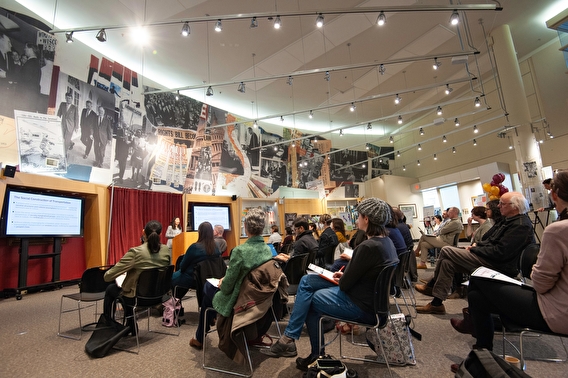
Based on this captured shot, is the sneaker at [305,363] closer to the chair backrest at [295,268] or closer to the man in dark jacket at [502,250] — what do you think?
the chair backrest at [295,268]

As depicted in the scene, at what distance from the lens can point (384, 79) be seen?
32.2ft

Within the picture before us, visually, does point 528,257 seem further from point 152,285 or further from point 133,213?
point 133,213

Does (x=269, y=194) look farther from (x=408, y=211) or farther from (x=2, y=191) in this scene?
(x=2, y=191)

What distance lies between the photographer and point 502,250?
2670 millimetres

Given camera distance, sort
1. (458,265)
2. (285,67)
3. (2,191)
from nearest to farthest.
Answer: (458,265), (2,191), (285,67)

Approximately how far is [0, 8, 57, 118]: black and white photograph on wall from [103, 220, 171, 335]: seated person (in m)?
4.85

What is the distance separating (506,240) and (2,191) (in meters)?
7.29

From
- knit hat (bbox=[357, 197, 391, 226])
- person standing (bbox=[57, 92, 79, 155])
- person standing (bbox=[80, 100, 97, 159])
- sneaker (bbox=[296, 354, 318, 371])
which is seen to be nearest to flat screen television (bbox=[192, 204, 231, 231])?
person standing (bbox=[80, 100, 97, 159])

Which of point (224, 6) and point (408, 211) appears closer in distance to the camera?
point (224, 6)

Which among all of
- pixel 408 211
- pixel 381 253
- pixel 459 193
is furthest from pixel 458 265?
pixel 408 211

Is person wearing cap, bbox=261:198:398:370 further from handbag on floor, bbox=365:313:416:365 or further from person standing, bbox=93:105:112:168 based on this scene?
person standing, bbox=93:105:112:168

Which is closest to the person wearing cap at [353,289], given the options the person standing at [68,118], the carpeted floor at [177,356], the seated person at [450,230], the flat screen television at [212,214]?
the carpeted floor at [177,356]

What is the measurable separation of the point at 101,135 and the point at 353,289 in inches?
287

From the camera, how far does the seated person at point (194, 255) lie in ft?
10.6
